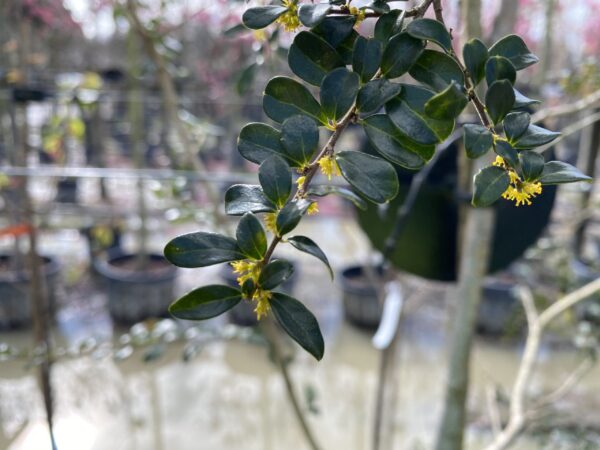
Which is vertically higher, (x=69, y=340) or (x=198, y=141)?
(x=198, y=141)

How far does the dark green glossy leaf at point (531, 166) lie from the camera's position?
0.28m

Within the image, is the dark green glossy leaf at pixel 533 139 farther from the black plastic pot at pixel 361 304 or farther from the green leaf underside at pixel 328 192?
the black plastic pot at pixel 361 304

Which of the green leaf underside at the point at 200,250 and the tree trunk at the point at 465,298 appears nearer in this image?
the green leaf underside at the point at 200,250

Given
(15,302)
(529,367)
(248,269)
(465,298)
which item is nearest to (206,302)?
(248,269)

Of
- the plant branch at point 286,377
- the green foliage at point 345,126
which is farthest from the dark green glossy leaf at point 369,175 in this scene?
the plant branch at point 286,377

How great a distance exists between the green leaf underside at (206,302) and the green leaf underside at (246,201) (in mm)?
40

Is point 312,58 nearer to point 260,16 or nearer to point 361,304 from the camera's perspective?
point 260,16

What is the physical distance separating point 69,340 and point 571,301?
2.28 meters

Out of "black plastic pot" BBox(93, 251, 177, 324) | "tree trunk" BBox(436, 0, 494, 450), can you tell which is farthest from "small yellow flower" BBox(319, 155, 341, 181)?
"black plastic pot" BBox(93, 251, 177, 324)

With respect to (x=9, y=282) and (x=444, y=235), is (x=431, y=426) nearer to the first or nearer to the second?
(x=444, y=235)

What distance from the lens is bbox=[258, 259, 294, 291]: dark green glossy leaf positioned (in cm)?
28

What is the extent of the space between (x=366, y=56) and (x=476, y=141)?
0.07 meters

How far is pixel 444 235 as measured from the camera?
0.93 meters

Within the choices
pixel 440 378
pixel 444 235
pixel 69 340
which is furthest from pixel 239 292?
pixel 69 340
